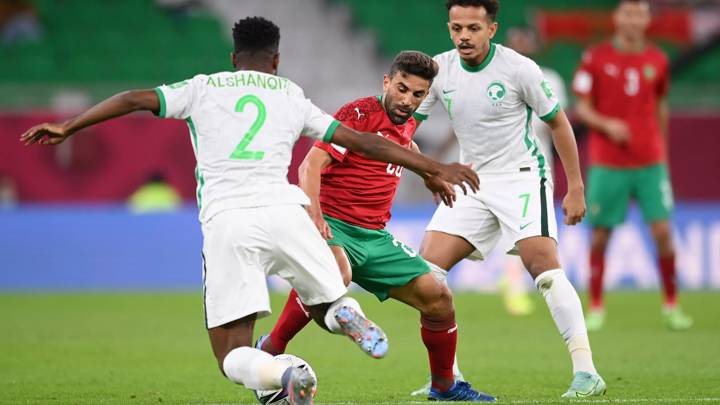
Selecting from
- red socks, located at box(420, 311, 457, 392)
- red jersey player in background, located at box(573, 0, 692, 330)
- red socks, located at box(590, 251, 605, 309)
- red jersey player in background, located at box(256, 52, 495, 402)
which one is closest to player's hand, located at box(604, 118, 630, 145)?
red jersey player in background, located at box(573, 0, 692, 330)

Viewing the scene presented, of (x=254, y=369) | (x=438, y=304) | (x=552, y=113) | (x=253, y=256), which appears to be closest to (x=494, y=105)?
(x=552, y=113)

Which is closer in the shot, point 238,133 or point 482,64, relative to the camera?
point 238,133

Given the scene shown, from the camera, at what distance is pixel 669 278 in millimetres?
11148

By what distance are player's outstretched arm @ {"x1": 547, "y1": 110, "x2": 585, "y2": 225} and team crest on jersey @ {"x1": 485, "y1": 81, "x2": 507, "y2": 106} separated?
0.32m

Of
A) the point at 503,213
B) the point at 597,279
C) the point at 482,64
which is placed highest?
the point at 482,64

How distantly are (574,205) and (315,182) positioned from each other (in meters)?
1.56

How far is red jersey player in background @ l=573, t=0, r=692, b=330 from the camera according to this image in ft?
36.4

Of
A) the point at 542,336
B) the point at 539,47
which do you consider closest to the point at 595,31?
the point at 539,47

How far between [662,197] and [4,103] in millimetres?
9472

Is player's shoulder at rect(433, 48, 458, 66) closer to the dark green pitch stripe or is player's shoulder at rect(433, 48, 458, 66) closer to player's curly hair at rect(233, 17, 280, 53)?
the dark green pitch stripe

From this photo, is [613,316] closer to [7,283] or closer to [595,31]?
[7,283]

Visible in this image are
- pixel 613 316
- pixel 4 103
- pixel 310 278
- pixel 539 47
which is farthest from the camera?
pixel 539 47

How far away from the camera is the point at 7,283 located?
1530 centimetres

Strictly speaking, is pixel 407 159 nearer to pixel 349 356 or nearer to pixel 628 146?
pixel 349 356
